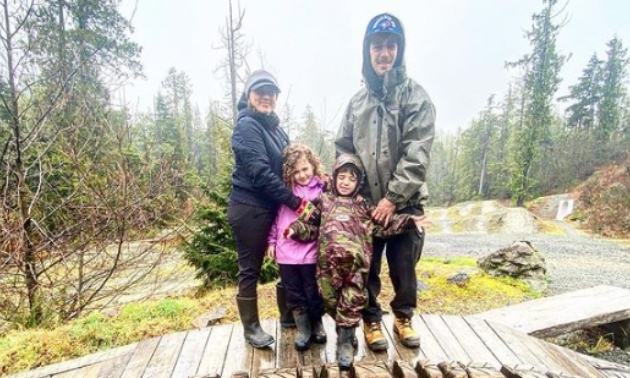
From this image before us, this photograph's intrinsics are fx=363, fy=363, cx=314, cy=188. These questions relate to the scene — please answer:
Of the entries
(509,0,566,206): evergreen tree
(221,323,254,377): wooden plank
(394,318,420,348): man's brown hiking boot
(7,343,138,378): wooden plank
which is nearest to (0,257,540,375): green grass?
(7,343,138,378): wooden plank

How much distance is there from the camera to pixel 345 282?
91.7 inches

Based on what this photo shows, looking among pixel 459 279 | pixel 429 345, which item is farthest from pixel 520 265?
pixel 429 345

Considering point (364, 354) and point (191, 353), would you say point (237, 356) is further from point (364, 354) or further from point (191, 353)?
point (364, 354)

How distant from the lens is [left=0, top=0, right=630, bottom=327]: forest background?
4.05 m

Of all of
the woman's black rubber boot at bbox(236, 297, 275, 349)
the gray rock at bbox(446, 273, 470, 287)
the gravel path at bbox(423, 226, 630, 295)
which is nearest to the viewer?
the woman's black rubber boot at bbox(236, 297, 275, 349)

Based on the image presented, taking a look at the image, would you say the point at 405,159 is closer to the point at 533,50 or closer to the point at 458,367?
the point at 458,367

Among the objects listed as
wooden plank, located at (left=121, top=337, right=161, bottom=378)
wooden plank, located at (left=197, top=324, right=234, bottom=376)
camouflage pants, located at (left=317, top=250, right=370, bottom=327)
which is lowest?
wooden plank, located at (left=121, top=337, right=161, bottom=378)

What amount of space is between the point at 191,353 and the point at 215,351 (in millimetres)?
185

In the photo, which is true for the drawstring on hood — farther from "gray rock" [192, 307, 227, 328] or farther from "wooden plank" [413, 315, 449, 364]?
"gray rock" [192, 307, 227, 328]

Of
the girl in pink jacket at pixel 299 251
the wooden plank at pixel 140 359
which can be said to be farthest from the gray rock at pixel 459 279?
the wooden plank at pixel 140 359

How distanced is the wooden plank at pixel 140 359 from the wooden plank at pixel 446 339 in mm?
2174

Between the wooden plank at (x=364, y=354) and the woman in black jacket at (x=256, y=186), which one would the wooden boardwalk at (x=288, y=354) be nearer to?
the wooden plank at (x=364, y=354)

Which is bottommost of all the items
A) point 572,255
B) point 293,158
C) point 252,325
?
point 572,255

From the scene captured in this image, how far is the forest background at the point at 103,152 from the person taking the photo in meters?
4.05
